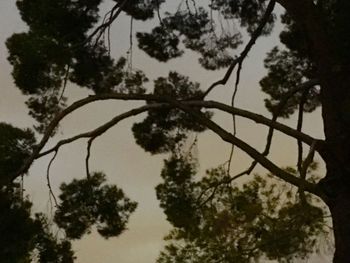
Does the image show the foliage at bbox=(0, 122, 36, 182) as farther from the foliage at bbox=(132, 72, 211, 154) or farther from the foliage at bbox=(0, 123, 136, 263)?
the foliage at bbox=(132, 72, 211, 154)

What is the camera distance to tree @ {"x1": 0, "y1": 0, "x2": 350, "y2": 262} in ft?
13.2

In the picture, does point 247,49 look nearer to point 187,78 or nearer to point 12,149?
point 187,78

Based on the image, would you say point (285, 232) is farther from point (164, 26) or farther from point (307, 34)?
point (307, 34)

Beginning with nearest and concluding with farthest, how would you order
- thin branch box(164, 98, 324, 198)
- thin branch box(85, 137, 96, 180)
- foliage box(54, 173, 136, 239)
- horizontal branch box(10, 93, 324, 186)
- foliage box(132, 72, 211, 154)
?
thin branch box(164, 98, 324, 198), horizontal branch box(10, 93, 324, 186), thin branch box(85, 137, 96, 180), foliage box(54, 173, 136, 239), foliage box(132, 72, 211, 154)

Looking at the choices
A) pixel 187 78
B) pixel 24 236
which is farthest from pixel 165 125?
pixel 24 236

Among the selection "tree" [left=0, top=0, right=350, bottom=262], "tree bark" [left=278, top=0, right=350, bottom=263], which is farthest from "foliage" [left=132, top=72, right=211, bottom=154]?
"tree bark" [left=278, top=0, right=350, bottom=263]

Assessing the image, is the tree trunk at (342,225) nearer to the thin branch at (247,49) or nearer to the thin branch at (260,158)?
the thin branch at (260,158)

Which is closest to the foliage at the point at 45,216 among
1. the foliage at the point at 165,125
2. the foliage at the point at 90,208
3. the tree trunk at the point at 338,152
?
the foliage at the point at 90,208

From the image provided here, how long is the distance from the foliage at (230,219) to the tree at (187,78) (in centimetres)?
34

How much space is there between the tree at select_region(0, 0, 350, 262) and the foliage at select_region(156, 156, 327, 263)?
344 millimetres

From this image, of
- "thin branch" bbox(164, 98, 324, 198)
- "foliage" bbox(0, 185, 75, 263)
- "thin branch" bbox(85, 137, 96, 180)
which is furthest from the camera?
"thin branch" bbox(85, 137, 96, 180)

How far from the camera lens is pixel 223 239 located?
809cm

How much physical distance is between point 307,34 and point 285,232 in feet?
8.67

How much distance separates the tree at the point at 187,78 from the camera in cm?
402
